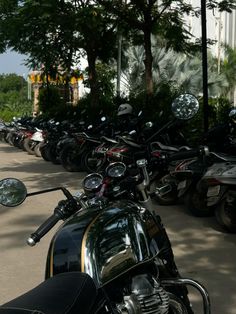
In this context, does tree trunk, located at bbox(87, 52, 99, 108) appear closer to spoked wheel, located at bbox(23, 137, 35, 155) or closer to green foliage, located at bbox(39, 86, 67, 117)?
spoked wheel, located at bbox(23, 137, 35, 155)

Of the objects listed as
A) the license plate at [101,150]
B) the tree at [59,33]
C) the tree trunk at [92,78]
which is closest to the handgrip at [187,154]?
the license plate at [101,150]

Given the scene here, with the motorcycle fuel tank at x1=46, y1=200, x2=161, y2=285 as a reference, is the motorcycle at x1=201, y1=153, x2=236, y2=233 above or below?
below

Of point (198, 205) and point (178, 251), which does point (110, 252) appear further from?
point (198, 205)

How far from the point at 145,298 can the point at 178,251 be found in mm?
3037

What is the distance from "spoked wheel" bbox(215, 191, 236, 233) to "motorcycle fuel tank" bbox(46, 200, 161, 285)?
3.25 m

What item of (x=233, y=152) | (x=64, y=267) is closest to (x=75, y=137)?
(x=233, y=152)

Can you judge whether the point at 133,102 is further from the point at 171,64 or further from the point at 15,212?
the point at 171,64

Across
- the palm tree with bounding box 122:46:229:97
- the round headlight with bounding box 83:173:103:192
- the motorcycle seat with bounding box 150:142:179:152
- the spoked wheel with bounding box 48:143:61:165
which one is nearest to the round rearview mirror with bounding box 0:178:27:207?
the round headlight with bounding box 83:173:103:192

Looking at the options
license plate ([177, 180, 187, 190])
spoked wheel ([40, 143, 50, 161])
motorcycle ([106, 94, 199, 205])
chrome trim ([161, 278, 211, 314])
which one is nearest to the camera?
chrome trim ([161, 278, 211, 314])

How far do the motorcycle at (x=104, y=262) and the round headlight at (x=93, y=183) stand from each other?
2.4 inches

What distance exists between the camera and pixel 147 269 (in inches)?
97.4

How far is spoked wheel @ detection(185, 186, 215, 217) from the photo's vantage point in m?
6.55

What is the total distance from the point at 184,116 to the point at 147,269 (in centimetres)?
151

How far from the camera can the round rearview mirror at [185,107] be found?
3.70 meters
